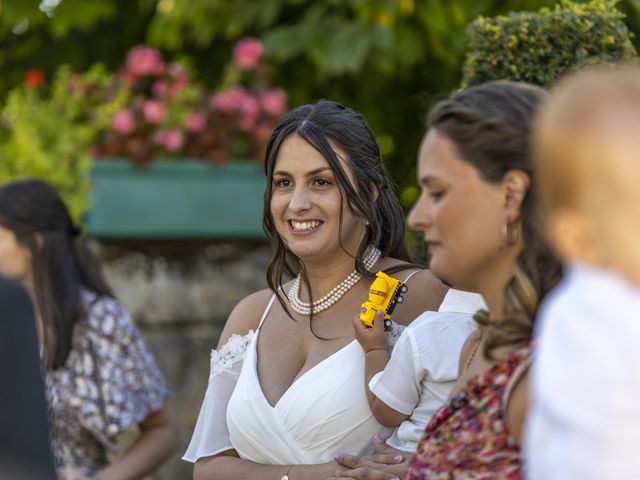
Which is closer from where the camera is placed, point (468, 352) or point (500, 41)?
point (468, 352)

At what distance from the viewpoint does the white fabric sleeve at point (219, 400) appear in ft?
12.1

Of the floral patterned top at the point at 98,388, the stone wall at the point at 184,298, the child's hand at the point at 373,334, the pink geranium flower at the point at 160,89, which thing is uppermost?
the pink geranium flower at the point at 160,89

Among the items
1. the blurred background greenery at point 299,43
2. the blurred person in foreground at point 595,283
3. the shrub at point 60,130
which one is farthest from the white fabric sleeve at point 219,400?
the shrub at point 60,130

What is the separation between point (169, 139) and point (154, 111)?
0.18 meters

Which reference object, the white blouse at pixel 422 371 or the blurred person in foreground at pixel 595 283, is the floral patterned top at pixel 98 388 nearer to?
the white blouse at pixel 422 371

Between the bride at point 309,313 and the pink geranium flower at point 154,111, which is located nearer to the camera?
the bride at point 309,313

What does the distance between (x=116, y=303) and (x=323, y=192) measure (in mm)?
1384

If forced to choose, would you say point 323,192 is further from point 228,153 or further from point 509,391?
point 228,153

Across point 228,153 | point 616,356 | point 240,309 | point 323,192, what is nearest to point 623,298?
point 616,356

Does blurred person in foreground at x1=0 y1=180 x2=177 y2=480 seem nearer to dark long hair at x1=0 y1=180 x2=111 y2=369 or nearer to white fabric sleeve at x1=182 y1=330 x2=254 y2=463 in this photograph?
dark long hair at x1=0 y1=180 x2=111 y2=369

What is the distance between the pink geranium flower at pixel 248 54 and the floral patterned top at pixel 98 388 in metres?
2.53

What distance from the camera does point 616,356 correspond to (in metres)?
1.57

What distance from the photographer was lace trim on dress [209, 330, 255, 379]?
12.1ft

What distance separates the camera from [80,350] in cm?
442
